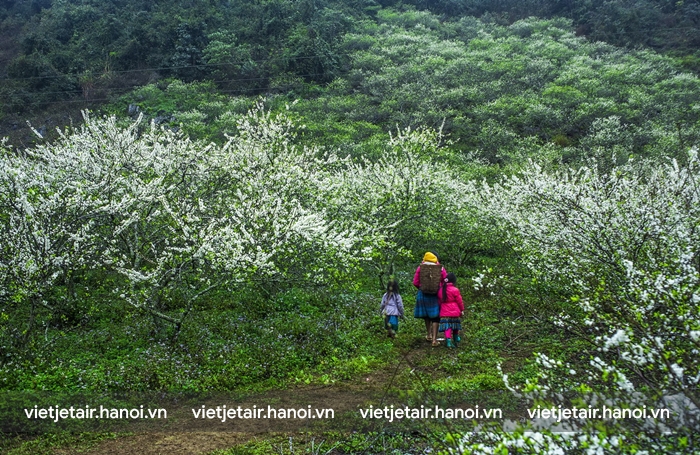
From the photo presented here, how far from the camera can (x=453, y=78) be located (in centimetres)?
6438

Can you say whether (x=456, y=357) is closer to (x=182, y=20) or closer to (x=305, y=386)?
(x=305, y=386)

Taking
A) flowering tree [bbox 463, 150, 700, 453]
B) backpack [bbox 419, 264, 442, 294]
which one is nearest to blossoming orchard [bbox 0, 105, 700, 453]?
flowering tree [bbox 463, 150, 700, 453]

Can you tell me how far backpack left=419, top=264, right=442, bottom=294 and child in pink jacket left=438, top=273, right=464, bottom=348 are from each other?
0.22 meters

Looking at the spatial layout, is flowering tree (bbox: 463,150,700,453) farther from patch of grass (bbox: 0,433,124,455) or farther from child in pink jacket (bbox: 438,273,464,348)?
patch of grass (bbox: 0,433,124,455)

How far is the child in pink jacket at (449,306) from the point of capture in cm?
1170

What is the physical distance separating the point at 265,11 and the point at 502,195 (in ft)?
225

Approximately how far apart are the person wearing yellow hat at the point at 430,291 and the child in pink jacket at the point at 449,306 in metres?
0.15

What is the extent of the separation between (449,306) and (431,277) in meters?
0.84

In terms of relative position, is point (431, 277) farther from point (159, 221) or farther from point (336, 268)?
point (159, 221)

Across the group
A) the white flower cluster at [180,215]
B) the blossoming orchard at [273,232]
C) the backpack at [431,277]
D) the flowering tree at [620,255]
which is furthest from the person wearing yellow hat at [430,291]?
the flowering tree at [620,255]

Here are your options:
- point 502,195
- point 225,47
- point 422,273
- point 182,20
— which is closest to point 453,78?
point 225,47

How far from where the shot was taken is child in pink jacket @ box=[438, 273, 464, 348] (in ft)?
38.4

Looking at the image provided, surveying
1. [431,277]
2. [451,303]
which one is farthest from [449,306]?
[431,277]

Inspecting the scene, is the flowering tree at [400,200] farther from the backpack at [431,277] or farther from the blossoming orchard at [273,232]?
the backpack at [431,277]
